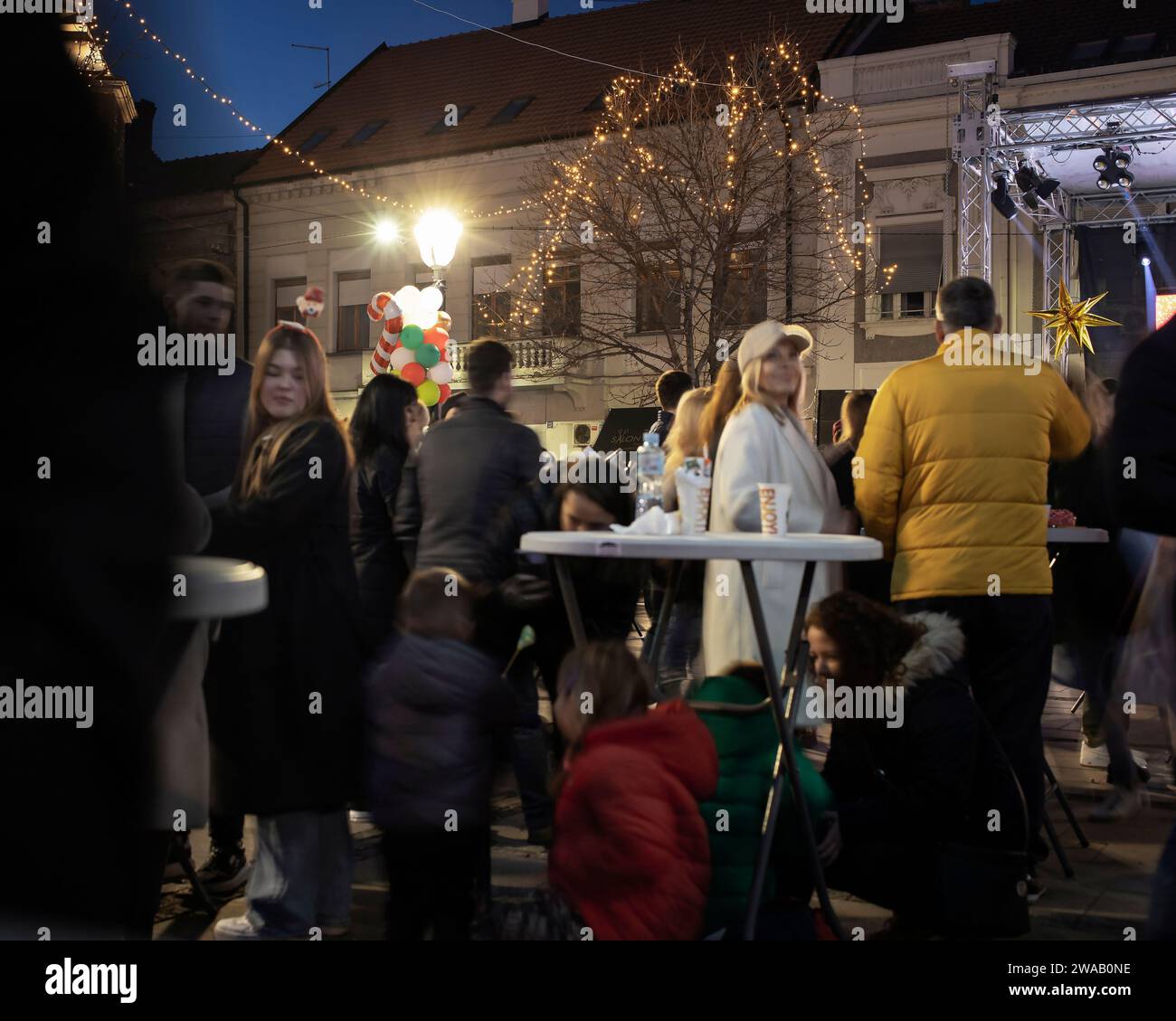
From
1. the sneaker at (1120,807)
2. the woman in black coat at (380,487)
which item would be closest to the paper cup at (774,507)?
the woman in black coat at (380,487)

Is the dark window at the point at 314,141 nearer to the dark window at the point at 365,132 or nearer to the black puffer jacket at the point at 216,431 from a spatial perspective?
the dark window at the point at 365,132

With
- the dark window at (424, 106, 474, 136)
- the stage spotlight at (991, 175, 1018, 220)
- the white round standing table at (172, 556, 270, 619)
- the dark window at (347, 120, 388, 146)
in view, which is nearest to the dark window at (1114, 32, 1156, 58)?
the stage spotlight at (991, 175, 1018, 220)

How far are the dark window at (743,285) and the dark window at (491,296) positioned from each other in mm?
4588

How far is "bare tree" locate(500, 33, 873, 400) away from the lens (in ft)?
61.1

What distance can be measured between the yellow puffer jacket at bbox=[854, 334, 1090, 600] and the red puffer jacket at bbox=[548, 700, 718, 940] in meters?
1.46

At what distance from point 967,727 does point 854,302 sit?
1752 cm

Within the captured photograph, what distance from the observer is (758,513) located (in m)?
4.36

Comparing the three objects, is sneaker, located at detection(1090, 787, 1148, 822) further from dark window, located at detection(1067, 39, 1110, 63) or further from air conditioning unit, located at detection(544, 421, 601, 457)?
air conditioning unit, located at detection(544, 421, 601, 457)

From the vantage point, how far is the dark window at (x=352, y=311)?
25766 mm

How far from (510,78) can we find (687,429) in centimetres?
2142

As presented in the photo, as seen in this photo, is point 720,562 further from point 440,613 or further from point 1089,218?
point 1089,218

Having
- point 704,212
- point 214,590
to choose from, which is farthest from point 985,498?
point 704,212
